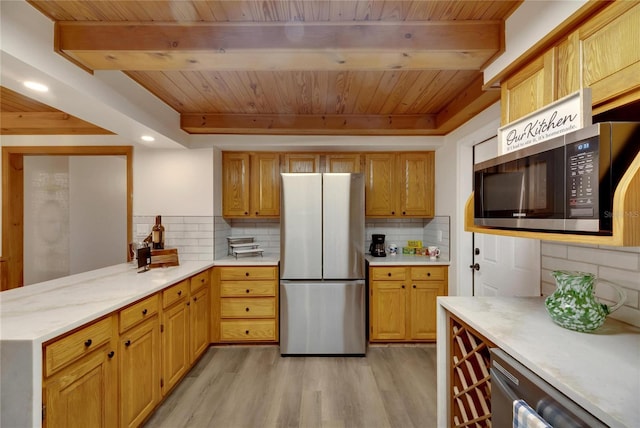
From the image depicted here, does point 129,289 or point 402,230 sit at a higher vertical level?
point 402,230

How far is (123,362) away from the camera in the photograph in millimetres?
Result: 1578

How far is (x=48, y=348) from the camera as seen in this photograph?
3.70ft

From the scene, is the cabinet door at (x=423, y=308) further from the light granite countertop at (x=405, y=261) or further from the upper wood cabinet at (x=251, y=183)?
the upper wood cabinet at (x=251, y=183)

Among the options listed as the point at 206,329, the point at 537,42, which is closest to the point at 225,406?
the point at 206,329

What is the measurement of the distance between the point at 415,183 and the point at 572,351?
8.11 feet

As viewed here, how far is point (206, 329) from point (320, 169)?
6.74ft

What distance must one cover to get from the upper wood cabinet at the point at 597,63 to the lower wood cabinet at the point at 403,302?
1.92m

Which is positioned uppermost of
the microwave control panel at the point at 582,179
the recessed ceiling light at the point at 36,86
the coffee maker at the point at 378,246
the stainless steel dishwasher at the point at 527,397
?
the recessed ceiling light at the point at 36,86

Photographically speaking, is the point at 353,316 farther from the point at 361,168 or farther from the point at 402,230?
the point at 361,168

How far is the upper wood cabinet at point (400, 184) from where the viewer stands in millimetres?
3273

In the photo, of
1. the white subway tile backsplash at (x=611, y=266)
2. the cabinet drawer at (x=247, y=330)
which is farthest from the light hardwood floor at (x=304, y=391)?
the white subway tile backsplash at (x=611, y=266)

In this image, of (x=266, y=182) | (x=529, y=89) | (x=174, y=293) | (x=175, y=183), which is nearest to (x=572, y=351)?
(x=529, y=89)

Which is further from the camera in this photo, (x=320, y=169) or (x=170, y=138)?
(x=320, y=169)

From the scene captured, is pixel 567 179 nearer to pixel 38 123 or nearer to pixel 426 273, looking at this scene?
pixel 426 273
